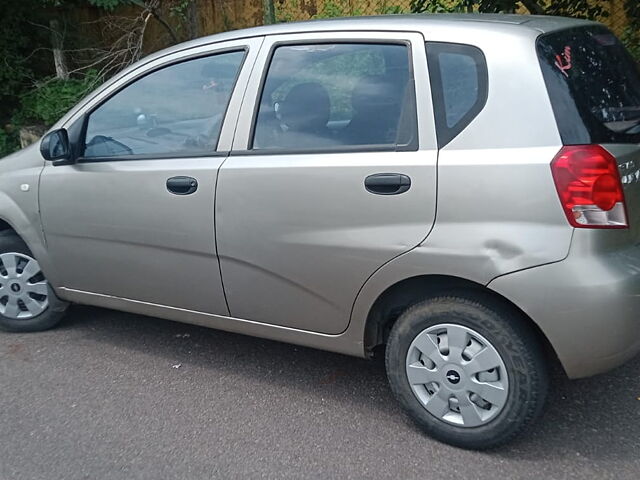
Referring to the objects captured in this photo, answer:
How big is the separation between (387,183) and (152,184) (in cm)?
135

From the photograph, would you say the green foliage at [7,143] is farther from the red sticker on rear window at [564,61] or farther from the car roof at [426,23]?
the red sticker on rear window at [564,61]

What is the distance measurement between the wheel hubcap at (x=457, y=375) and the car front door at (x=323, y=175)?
400 mm

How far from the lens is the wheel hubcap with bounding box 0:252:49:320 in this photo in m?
4.33

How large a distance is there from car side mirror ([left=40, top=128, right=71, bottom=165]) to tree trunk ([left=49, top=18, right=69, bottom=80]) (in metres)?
5.48

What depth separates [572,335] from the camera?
105 inches

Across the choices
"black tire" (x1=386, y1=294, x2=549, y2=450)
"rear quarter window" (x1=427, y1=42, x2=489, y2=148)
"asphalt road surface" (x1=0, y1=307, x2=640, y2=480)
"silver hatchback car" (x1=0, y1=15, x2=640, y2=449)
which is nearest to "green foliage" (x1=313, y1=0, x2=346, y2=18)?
"silver hatchback car" (x1=0, y1=15, x2=640, y2=449)

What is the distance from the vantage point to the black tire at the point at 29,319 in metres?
4.32

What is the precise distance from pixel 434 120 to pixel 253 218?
98 centimetres

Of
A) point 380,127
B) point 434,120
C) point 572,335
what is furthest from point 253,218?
point 572,335

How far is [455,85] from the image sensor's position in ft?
9.39

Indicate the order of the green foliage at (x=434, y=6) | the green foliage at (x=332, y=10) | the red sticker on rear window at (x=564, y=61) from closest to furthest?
the red sticker on rear window at (x=564, y=61), the green foliage at (x=434, y=6), the green foliage at (x=332, y=10)

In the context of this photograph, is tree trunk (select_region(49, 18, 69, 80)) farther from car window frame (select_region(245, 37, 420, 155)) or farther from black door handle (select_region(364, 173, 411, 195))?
black door handle (select_region(364, 173, 411, 195))

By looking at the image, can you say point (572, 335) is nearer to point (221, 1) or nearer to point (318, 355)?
point (318, 355)

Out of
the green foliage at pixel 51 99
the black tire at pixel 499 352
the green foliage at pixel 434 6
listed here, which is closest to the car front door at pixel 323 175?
the black tire at pixel 499 352
